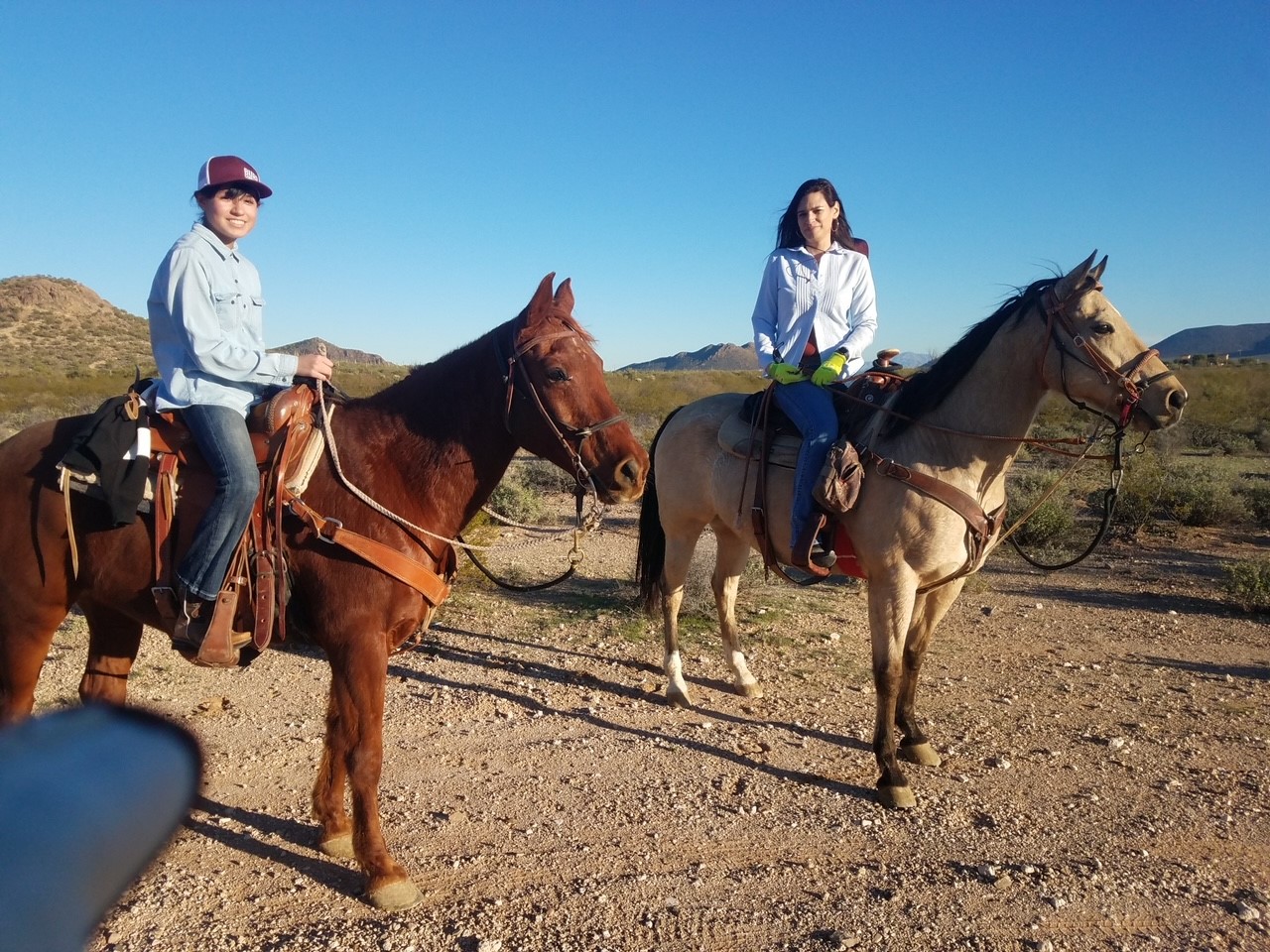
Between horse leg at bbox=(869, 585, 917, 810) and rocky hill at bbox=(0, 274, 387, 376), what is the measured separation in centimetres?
3947

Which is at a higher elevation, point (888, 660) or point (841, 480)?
point (841, 480)

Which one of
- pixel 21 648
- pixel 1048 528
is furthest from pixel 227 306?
pixel 1048 528

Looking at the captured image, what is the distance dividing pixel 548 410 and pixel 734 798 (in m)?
2.34

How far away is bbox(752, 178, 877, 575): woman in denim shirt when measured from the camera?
4.40 m

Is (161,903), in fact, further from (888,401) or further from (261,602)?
(888,401)

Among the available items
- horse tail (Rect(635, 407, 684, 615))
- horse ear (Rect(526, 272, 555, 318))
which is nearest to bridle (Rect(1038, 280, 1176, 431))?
horse ear (Rect(526, 272, 555, 318))

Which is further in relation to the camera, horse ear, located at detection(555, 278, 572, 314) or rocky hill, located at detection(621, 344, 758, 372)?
rocky hill, located at detection(621, 344, 758, 372)

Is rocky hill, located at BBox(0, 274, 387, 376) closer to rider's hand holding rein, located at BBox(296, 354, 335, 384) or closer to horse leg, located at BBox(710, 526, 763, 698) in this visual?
horse leg, located at BBox(710, 526, 763, 698)

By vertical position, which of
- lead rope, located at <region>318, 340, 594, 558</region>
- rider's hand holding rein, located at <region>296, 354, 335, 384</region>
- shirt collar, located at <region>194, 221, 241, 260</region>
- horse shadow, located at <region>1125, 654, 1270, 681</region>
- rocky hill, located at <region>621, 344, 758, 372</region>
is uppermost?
rocky hill, located at <region>621, 344, 758, 372</region>

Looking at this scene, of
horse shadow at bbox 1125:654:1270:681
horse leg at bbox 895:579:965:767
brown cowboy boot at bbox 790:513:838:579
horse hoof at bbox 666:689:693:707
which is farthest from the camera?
horse shadow at bbox 1125:654:1270:681

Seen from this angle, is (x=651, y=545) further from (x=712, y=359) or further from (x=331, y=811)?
(x=712, y=359)

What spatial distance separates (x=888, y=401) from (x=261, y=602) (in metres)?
3.29

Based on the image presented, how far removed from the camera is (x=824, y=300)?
4.65 meters

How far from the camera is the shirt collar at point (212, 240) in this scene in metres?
2.84
